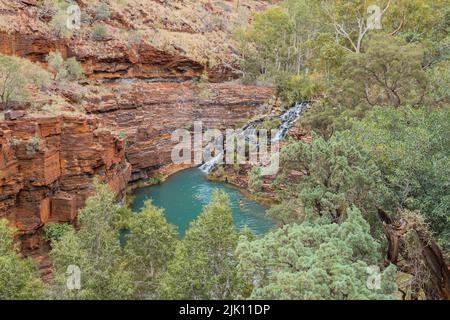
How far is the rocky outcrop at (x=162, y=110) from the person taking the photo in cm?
2903

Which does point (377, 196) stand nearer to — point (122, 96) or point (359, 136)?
point (359, 136)

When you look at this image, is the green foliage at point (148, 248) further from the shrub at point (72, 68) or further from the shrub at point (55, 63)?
the shrub at point (72, 68)

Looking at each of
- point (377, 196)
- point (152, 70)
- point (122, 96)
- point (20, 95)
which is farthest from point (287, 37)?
point (377, 196)

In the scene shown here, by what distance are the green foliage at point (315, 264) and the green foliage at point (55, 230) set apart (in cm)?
1138

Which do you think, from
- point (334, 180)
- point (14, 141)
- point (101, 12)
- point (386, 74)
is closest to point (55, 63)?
point (101, 12)

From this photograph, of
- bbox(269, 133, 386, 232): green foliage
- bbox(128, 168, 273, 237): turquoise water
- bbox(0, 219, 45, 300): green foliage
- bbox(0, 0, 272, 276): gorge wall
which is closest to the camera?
bbox(0, 219, 45, 300): green foliage

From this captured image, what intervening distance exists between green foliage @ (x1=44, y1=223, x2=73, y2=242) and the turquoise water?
580 cm

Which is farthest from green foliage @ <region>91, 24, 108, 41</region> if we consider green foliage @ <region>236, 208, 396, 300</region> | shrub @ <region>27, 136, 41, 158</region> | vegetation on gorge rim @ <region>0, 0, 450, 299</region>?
green foliage @ <region>236, 208, 396, 300</region>

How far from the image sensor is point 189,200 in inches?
1026

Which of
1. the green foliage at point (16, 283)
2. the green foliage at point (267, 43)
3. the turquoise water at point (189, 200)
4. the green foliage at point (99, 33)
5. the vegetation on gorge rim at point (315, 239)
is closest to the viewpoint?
the vegetation on gorge rim at point (315, 239)

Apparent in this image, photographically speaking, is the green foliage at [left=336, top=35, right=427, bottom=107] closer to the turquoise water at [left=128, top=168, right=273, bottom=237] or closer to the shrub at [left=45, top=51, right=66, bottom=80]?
the turquoise water at [left=128, top=168, right=273, bottom=237]

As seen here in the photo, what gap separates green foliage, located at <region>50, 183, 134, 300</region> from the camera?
1073cm

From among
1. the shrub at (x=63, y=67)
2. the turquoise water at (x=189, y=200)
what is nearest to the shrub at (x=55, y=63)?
the shrub at (x=63, y=67)
